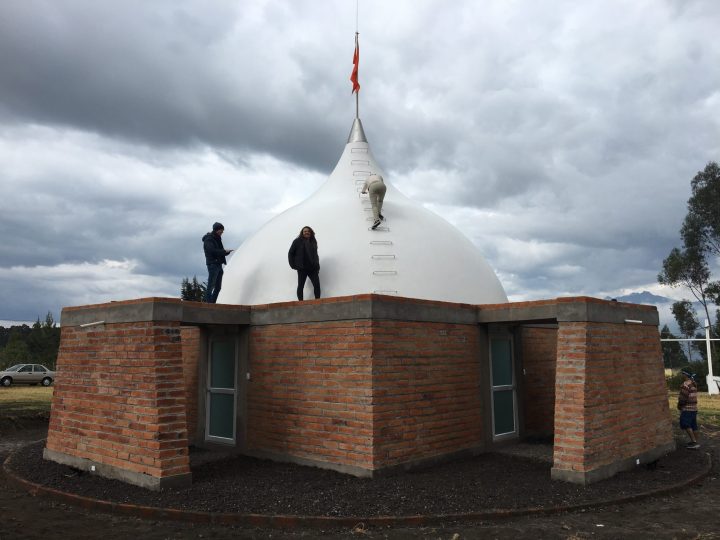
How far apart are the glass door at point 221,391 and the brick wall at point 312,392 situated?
529 mm

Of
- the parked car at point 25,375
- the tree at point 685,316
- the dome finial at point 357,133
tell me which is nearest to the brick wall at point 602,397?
the dome finial at point 357,133

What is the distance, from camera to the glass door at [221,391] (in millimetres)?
10211

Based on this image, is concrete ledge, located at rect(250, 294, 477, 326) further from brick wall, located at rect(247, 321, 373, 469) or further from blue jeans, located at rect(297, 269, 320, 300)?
blue jeans, located at rect(297, 269, 320, 300)


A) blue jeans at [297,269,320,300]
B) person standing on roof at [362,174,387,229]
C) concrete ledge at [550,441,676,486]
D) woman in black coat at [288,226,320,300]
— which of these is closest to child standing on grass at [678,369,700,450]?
concrete ledge at [550,441,676,486]

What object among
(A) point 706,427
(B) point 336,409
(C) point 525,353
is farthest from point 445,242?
(A) point 706,427

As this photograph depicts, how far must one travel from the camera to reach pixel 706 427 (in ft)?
48.5

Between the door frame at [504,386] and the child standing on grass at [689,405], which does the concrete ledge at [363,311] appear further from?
the child standing on grass at [689,405]

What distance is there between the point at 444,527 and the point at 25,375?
1134 inches

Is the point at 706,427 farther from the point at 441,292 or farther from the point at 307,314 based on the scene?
the point at 307,314

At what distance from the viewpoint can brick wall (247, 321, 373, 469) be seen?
26.9 feet

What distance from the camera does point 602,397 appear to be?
834 centimetres

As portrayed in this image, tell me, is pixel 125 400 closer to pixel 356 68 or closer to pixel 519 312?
pixel 519 312

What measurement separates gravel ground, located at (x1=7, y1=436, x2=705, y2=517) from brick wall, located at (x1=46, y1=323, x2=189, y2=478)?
15.5 inches

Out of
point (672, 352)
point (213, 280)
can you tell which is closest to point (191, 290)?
point (213, 280)
